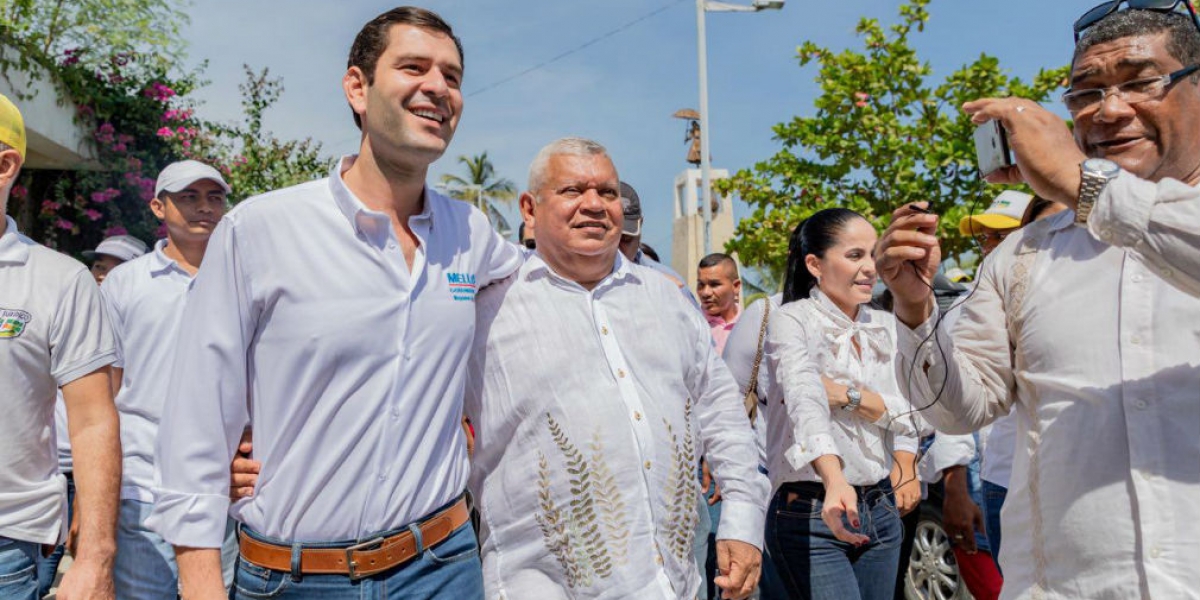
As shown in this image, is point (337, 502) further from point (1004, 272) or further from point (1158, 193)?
point (1158, 193)

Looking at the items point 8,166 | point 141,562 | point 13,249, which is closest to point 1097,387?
point 13,249

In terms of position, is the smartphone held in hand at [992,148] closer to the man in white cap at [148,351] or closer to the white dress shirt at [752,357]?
the white dress shirt at [752,357]

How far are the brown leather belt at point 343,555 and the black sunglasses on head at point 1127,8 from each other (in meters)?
2.15

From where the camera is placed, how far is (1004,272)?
2.45m

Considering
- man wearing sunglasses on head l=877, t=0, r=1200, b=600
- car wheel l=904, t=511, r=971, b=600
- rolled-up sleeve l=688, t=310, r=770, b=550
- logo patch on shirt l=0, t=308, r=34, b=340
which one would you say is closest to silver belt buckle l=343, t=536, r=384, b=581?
rolled-up sleeve l=688, t=310, r=770, b=550

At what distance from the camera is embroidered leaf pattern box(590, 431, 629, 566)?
2857mm

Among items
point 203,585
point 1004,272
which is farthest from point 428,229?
point 1004,272

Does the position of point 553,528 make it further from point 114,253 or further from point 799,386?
point 114,253

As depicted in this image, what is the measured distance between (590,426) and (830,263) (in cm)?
177

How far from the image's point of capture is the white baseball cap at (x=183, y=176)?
4.88 metres

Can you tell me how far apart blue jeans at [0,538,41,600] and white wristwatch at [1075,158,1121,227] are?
308cm

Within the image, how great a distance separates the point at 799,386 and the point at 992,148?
76.0 inches

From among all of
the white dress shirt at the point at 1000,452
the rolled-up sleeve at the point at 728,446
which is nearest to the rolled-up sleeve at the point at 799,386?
the rolled-up sleeve at the point at 728,446

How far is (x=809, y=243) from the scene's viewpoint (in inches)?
173
